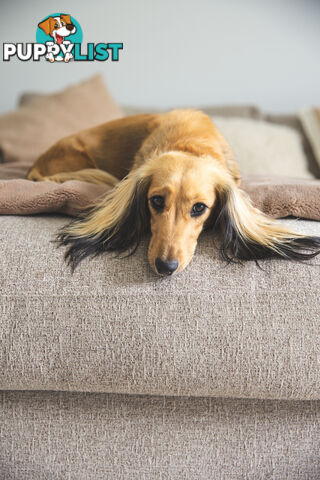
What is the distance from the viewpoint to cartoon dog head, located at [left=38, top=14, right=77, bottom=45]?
275cm

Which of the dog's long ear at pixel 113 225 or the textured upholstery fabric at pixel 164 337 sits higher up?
the dog's long ear at pixel 113 225

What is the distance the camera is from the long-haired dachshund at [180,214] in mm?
1196

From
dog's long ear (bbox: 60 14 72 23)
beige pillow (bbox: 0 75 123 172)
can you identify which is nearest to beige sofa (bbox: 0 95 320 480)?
beige pillow (bbox: 0 75 123 172)

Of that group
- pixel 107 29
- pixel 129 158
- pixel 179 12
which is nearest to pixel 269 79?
pixel 179 12

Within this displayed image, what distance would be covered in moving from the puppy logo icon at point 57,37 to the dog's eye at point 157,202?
1.81 m

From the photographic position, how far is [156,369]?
1086 millimetres

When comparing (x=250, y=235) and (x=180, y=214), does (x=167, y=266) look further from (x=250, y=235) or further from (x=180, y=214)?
(x=250, y=235)

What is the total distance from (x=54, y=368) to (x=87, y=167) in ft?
3.58

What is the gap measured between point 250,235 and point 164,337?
1.29 feet

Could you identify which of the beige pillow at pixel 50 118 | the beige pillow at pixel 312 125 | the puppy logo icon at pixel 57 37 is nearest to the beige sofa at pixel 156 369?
the beige pillow at pixel 50 118

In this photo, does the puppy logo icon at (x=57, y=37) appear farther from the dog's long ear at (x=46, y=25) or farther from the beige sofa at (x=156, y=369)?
the beige sofa at (x=156, y=369)

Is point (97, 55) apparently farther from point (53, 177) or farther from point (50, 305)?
point (50, 305)

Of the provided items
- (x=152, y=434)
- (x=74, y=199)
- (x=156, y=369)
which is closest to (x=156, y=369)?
(x=156, y=369)

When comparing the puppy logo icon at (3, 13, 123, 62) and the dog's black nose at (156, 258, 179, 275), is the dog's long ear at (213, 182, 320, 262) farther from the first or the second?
the puppy logo icon at (3, 13, 123, 62)
